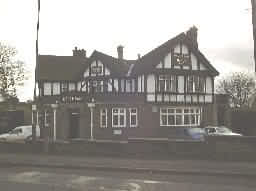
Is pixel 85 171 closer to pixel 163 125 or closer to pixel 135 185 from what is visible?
pixel 135 185

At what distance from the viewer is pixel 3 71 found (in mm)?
40812

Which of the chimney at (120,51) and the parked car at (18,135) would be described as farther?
the chimney at (120,51)

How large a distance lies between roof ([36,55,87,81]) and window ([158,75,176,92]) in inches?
350

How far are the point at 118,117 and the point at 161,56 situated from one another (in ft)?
22.5

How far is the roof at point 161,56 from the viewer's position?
112 ft

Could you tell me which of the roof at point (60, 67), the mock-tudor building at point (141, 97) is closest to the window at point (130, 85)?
the mock-tudor building at point (141, 97)

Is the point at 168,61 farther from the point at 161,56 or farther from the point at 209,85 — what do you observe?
the point at 209,85

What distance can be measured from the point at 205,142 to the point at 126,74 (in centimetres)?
1779

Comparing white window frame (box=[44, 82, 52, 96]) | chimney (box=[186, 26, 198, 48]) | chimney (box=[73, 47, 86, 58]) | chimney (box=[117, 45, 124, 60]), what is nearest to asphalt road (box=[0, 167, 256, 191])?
white window frame (box=[44, 82, 52, 96])

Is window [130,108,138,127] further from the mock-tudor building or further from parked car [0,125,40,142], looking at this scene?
parked car [0,125,40,142]

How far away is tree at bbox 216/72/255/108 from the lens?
69.9m

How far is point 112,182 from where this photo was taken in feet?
42.4

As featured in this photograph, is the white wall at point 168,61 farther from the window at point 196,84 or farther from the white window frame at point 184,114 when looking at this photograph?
the white window frame at point 184,114

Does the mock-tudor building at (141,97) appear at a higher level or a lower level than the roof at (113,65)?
lower
